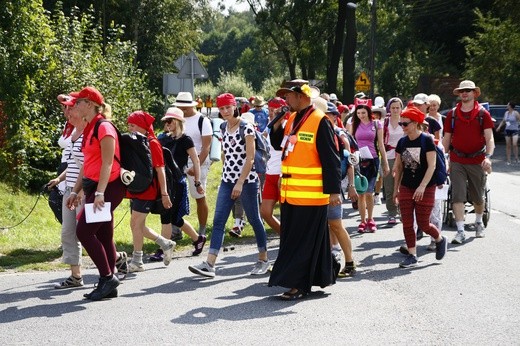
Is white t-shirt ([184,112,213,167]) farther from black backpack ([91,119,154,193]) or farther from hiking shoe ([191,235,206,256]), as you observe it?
black backpack ([91,119,154,193])

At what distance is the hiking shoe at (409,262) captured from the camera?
33.8ft

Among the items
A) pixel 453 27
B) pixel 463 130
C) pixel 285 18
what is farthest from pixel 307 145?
pixel 453 27

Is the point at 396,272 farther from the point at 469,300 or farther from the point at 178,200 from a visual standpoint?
the point at 178,200

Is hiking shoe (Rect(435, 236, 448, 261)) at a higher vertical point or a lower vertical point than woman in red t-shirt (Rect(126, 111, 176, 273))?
lower

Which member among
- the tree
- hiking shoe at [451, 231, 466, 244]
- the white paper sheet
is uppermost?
the tree

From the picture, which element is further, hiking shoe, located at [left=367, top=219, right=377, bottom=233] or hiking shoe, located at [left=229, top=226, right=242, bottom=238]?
hiking shoe, located at [left=367, top=219, right=377, bottom=233]

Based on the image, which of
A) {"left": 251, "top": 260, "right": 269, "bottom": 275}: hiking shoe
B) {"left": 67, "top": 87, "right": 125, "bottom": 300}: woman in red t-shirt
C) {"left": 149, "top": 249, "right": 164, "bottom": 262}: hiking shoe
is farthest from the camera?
{"left": 149, "top": 249, "right": 164, "bottom": 262}: hiking shoe

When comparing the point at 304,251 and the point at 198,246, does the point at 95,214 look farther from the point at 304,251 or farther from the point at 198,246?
the point at 198,246

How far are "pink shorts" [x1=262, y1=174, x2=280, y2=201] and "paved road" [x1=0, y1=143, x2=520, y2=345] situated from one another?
85cm

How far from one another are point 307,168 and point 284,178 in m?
0.27

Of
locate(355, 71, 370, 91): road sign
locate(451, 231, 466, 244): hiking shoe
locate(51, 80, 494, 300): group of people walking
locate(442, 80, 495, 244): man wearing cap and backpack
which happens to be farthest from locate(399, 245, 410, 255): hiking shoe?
locate(355, 71, 370, 91): road sign

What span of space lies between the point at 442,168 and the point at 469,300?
272cm

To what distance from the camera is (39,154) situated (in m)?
16.3

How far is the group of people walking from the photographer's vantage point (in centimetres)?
839
